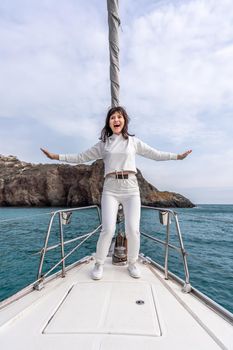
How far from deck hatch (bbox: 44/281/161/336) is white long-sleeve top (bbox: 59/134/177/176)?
1.23m

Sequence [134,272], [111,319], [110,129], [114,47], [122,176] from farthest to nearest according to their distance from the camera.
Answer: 1. [114,47]
2. [110,129]
3. [122,176]
4. [134,272]
5. [111,319]

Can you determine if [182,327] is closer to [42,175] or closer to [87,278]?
[87,278]

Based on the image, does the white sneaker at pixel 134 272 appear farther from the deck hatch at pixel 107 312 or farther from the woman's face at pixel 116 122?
the woman's face at pixel 116 122

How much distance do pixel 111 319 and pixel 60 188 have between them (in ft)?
165

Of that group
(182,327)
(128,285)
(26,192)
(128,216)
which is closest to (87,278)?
(128,285)

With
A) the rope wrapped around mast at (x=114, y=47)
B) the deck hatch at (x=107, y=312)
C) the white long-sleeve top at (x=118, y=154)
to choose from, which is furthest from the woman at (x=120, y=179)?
the rope wrapped around mast at (x=114, y=47)

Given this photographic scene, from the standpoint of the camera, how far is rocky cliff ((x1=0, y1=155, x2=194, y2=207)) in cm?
4581

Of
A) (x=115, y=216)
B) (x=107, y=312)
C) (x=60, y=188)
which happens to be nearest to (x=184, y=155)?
(x=115, y=216)

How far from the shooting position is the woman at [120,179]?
246cm

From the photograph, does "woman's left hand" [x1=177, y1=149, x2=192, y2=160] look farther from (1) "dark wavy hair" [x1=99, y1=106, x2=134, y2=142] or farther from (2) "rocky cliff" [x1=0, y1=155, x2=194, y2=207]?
(2) "rocky cliff" [x1=0, y1=155, x2=194, y2=207]

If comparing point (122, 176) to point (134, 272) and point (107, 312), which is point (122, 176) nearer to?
point (134, 272)

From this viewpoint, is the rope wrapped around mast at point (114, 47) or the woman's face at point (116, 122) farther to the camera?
the rope wrapped around mast at point (114, 47)

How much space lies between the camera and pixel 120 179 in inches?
97.9

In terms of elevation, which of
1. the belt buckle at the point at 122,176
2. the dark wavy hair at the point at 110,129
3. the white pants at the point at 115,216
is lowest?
the white pants at the point at 115,216
